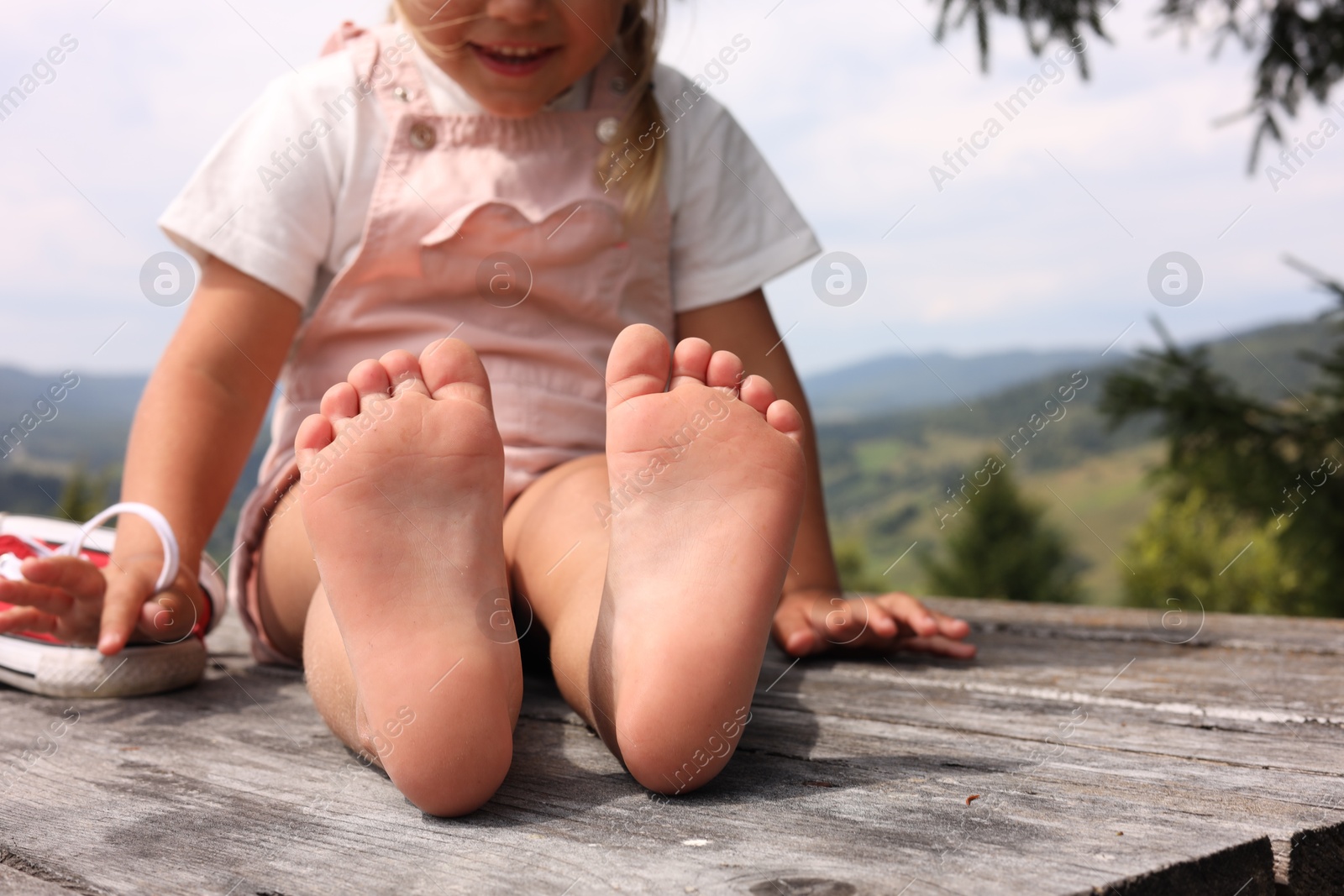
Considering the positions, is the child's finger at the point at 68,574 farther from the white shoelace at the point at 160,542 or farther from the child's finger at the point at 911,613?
the child's finger at the point at 911,613

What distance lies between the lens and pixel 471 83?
4.91ft

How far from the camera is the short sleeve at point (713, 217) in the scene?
5.57ft

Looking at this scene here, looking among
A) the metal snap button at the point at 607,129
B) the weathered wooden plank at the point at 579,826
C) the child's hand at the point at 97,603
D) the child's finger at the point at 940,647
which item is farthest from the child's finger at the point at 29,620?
the child's finger at the point at 940,647

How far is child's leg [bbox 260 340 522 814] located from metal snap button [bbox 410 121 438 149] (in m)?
0.61

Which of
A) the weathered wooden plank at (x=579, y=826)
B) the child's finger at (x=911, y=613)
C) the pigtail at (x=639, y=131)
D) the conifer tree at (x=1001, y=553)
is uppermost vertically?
the pigtail at (x=639, y=131)

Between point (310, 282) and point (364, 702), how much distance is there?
82 centimetres

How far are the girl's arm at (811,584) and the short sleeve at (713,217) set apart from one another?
39 mm

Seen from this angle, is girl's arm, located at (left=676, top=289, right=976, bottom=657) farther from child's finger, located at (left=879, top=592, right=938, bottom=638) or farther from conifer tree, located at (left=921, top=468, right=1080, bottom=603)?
conifer tree, located at (left=921, top=468, right=1080, bottom=603)

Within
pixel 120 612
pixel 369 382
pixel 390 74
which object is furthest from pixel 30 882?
pixel 390 74

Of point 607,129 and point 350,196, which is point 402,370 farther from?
point 607,129

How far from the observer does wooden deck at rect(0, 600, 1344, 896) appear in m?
0.75

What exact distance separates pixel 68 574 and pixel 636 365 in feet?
2.41

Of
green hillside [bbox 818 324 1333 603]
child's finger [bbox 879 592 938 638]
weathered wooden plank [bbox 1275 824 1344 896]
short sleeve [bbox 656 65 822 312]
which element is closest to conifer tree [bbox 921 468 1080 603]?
green hillside [bbox 818 324 1333 603]

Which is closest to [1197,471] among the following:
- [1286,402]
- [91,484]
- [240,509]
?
[1286,402]
